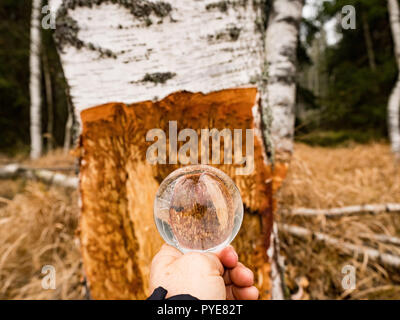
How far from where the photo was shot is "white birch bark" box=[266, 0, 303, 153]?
1800mm

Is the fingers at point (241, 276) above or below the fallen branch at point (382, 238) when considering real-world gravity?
above

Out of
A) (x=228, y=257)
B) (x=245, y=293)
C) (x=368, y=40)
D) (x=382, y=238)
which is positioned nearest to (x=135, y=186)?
(x=228, y=257)

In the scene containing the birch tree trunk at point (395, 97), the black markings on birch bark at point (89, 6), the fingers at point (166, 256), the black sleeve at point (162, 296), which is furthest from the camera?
the birch tree trunk at point (395, 97)

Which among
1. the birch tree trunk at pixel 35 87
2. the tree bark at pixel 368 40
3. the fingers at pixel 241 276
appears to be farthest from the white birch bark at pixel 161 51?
the tree bark at pixel 368 40

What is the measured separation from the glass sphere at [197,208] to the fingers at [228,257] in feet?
0.08

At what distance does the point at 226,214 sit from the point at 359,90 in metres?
8.76

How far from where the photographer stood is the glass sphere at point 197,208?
0.80 m

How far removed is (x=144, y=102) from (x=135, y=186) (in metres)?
0.39

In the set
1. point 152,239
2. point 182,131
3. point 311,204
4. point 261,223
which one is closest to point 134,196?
point 152,239

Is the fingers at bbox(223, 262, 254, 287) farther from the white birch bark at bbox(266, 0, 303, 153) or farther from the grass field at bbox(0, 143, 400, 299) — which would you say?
the white birch bark at bbox(266, 0, 303, 153)

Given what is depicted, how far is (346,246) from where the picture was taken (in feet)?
6.13

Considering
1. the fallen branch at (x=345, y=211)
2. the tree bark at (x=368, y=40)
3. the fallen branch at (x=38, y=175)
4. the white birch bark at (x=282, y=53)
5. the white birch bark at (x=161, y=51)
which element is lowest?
the fallen branch at (x=345, y=211)

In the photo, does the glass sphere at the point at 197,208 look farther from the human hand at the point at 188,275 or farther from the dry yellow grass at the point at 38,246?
the dry yellow grass at the point at 38,246

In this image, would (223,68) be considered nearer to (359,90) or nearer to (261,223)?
(261,223)
